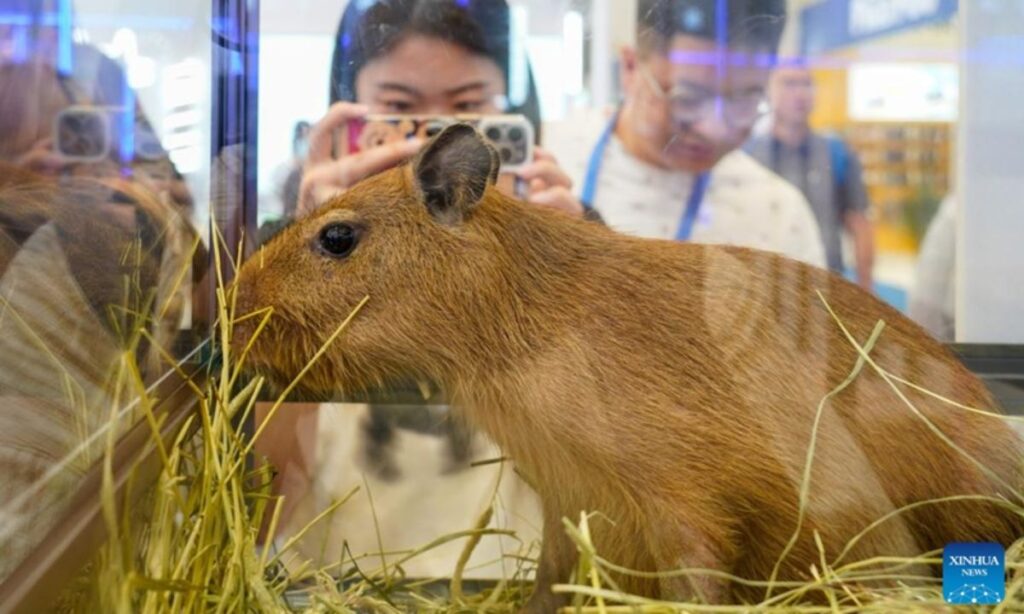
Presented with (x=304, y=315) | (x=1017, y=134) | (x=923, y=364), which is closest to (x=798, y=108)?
(x=1017, y=134)

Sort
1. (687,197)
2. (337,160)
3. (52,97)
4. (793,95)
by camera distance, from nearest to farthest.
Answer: (52,97)
(687,197)
(337,160)
(793,95)

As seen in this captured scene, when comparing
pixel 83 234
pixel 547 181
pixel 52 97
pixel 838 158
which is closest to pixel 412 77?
pixel 547 181

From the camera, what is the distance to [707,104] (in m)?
2.96

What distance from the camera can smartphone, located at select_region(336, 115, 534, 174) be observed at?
2.89 m

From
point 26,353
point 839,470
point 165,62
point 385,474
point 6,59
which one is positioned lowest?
point 385,474

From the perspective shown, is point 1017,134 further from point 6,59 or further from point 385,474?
point 6,59

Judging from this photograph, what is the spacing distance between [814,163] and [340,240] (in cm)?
152

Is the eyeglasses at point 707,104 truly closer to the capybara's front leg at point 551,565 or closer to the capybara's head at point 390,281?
the capybara's head at point 390,281

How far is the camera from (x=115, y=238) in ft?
6.31

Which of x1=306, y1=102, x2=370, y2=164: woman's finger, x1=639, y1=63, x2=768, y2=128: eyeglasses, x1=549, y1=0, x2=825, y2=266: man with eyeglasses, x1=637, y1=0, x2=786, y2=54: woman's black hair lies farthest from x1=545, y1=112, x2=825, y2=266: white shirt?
x1=306, y1=102, x2=370, y2=164: woman's finger

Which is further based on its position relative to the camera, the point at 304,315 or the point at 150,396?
the point at 304,315

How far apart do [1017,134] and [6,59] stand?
99.9 inches

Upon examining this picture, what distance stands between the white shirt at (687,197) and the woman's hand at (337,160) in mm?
458

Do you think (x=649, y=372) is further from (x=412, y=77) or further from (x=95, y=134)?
(x=412, y=77)
